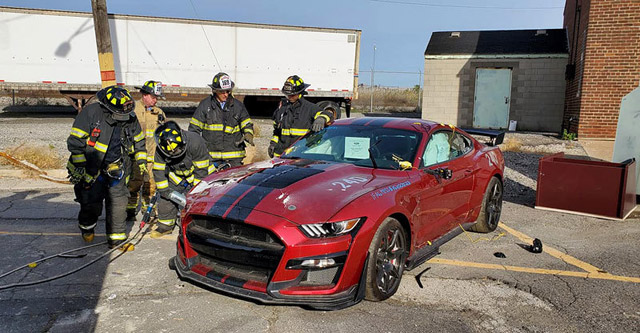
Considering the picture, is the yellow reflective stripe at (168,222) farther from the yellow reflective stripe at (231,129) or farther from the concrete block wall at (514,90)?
the concrete block wall at (514,90)

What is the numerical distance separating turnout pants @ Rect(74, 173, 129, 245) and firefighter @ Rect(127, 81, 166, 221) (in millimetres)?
Answer: 905

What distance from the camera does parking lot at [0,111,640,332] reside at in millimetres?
3576

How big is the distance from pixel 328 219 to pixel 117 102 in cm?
278

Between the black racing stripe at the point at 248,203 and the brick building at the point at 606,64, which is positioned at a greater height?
the brick building at the point at 606,64

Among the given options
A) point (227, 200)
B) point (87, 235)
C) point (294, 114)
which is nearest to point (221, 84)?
point (294, 114)

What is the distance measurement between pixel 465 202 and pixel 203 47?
16092 millimetres

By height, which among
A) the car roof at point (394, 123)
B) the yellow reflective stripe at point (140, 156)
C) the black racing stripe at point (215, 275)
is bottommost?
the black racing stripe at point (215, 275)

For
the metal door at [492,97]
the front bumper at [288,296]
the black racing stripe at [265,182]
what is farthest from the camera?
the metal door at [492,97]

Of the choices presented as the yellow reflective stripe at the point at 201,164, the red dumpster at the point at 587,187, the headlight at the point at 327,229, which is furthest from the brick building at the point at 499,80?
the headlight at the point at 327,229

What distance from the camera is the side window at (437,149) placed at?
496cm

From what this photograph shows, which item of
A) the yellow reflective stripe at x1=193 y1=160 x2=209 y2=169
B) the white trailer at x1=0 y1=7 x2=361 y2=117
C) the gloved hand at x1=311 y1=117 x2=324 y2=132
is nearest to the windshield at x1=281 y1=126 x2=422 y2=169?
the gloved hand at x1=311 y1=117 x2=324 y2=132

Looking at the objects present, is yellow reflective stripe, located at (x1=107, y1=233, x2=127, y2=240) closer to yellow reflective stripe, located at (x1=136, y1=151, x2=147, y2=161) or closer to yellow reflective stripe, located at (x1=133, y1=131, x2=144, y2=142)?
yellow reflective stripe, located at (x1=136, y1=151, x2=147, y2=161)

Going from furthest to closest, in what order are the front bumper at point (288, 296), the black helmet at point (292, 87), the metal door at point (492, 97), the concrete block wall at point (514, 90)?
the metal door at point (492, 97)
the concrete block wall at point (514, 90)
the black helmet at point (292, 87)
the front bumper at point (288, 296)

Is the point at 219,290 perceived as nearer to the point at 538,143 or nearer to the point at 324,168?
the point at 324,168
